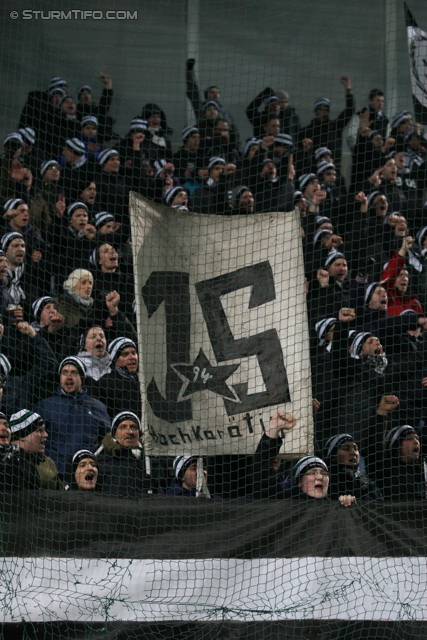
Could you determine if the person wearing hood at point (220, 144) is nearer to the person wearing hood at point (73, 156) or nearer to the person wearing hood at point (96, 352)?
the person wearing hood at point (73, 156)

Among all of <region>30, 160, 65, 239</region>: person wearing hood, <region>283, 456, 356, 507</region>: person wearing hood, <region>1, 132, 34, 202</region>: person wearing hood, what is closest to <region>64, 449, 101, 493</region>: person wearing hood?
<region>283, 456, 356, 507</region>: person wearing hood

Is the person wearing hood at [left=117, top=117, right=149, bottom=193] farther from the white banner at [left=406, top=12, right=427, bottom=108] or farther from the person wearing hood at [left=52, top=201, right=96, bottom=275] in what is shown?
the white banner at [left=406, top=12, right=427, bottom=108]

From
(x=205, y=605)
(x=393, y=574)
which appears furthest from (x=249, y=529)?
(x=393, y=574)

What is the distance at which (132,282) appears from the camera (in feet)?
21.4

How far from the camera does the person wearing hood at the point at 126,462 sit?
198 inches

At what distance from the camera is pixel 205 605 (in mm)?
Answer: 4676

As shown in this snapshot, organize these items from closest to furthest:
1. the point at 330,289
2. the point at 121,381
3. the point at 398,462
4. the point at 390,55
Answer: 1. the point at 398,462
2. the point at 121,381
3. the point at 330,289
4. the point at 390,55

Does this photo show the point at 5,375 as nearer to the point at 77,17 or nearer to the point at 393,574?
the point at 393,574

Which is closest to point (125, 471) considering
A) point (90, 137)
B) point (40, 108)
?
point (40, 108)

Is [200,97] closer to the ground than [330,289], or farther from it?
farther from it

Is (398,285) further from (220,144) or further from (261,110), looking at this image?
(261,110)

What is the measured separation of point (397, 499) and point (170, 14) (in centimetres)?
445

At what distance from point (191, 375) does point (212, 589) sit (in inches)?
43.9

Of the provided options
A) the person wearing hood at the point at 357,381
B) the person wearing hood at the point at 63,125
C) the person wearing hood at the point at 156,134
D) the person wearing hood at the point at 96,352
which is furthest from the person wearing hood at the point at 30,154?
the person wearing hood at the point at 357,381
